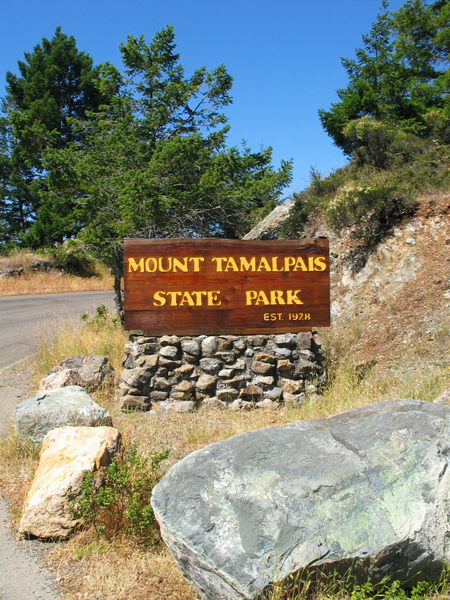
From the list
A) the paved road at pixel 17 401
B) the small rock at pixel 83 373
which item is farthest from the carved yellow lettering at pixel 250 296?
the paved road at pixel 17 401

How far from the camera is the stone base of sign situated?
20.7 ft

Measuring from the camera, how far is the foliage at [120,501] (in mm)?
3520

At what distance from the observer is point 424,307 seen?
8.55 m

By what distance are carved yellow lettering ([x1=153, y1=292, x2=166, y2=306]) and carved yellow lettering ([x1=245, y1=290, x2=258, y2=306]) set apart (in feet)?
3.51

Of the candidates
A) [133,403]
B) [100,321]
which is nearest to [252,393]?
[133,403]

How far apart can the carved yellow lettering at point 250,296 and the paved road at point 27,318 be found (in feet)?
15.7

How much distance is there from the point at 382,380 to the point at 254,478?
13.1ft

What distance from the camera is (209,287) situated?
6.53 metres

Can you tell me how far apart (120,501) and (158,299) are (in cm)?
316

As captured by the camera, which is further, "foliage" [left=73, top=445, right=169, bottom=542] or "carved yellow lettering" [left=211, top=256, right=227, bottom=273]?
"carved yellow lettering" [left=211, top=256, right=227, bottom=273]

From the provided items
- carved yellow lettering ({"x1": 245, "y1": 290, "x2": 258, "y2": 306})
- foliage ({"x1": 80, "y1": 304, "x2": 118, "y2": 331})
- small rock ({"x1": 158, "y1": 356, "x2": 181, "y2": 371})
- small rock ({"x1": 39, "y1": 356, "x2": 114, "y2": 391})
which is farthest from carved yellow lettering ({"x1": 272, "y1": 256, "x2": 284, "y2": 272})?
foliage ({"x1": 80, "y1": 304, "x2": 118, "y2": 331})

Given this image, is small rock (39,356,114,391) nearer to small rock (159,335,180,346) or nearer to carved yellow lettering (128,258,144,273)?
small rock (159,335,180,346)

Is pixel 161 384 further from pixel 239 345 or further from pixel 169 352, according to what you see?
pixel 239 345

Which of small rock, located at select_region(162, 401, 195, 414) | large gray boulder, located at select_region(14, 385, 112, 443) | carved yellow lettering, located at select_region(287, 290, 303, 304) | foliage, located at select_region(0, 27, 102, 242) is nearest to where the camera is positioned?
large gray boulder, located at select_region(14, 385, 112, 443)
